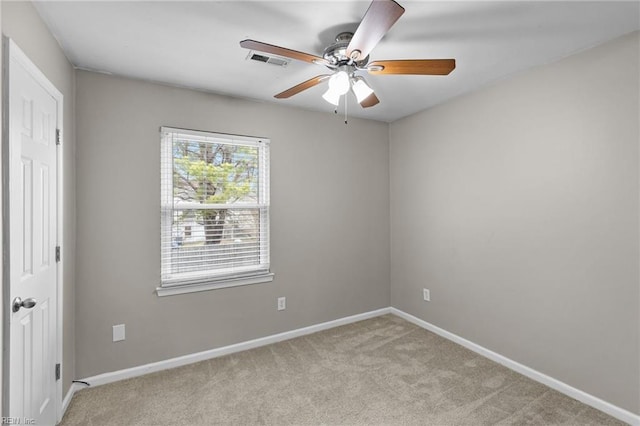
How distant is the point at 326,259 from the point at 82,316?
86.0 inches

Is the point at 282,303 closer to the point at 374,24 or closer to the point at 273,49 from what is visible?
the point at 273,49

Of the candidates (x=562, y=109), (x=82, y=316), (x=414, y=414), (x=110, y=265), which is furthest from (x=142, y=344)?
(x=562, y=109)

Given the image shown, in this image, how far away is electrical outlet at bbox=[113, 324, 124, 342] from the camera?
8.16 feet

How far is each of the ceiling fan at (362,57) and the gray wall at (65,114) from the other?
1.12 metres

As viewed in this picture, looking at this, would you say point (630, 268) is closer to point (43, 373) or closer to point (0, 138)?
point (0, 138)

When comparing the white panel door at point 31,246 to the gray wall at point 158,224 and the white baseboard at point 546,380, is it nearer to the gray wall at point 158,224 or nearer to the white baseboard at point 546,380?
the gray wall at point 158,224

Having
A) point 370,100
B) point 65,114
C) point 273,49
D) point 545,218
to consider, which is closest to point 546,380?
point 545,218

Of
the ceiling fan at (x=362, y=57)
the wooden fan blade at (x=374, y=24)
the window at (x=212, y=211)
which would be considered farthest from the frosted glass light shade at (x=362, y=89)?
the window at (x=212, y=211)

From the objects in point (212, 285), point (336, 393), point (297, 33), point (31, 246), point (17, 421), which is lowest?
point (336, 393)

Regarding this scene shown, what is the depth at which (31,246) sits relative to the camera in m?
1.64

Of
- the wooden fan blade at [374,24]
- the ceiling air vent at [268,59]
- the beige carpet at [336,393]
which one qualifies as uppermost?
the ceiling air vent at [268,59]

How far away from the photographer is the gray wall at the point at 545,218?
6.56 feet

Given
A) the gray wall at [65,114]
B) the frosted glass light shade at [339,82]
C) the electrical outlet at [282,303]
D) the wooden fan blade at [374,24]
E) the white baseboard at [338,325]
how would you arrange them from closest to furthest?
1. the wooden fan blade at [374,24]
2. the gray wall at [65,114]
3. the frosted glass light shade at [339,82]
4. the white baseboard at [338,325]
5. the electrical outlet at [282,303]

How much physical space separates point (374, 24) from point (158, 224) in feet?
7.32
